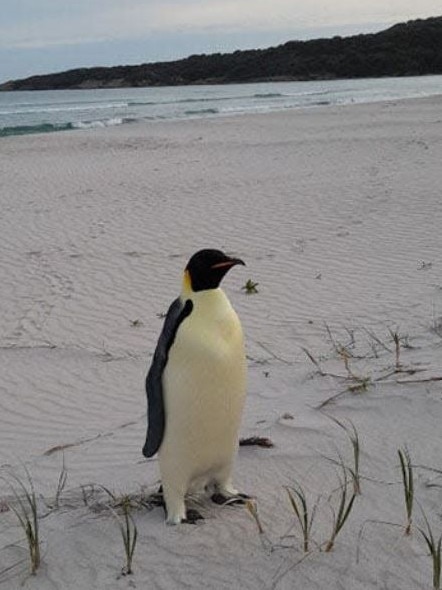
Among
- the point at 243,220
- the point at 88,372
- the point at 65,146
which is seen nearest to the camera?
the point at 88,372

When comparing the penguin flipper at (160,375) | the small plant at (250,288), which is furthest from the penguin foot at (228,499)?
the small plant at (250,288)

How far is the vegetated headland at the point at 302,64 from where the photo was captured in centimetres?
9056

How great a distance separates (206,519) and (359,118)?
84.2 feet

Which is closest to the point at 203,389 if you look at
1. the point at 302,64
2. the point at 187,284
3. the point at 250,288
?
the point at 187,284

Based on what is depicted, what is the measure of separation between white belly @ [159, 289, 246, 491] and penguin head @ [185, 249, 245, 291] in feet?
0.13

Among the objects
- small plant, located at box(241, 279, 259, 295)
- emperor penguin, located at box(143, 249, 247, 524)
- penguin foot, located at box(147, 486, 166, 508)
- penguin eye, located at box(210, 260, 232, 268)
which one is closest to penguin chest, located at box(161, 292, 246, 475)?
emperor penguin, located at box(143, 249, 247, 524)

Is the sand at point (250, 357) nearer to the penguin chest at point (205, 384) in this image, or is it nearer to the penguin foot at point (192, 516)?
the penguin foot at point (192, 516)

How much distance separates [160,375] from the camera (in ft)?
10.5

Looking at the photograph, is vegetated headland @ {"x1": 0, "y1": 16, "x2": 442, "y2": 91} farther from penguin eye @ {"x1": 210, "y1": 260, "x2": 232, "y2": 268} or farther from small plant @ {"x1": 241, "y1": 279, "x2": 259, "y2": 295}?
penguin eye @ {"x1": 210, "y1": 260, "x2": 232, "y2": 268}

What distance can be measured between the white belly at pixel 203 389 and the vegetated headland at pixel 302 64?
90.2m

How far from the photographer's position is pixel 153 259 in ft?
30.9

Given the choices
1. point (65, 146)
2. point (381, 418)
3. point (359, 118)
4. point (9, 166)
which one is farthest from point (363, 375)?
point (359, 118)

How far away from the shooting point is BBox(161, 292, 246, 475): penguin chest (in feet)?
10.1

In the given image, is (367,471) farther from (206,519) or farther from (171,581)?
(171,581)
